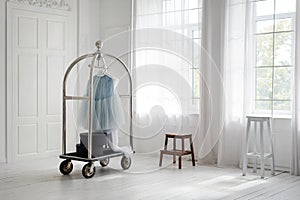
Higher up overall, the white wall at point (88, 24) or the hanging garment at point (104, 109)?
the white wall at point (88, 24)

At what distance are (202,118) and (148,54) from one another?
148 centimetres

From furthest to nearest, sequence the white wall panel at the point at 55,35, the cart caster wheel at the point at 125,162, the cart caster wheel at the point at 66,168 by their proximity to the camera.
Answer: the white wall panel at the point at 55,35, the cart caster wheel at the point at 125,162, the cart caster wheel at the point at 66,168


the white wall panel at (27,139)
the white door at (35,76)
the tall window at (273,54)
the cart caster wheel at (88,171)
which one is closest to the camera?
the cart caster wheel at (88,171)

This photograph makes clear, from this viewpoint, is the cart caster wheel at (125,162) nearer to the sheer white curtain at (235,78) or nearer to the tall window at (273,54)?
the sheer white curtain at (235,78)

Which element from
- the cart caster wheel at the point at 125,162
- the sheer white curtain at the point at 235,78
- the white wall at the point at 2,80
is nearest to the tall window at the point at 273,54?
the sheer white curtain at the point at 235,78

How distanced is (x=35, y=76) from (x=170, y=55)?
6.90 ft

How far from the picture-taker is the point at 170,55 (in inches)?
273

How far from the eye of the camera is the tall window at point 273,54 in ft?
19.2

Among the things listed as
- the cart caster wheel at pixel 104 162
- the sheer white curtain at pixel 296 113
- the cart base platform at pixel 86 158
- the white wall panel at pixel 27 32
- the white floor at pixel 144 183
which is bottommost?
the white floor at pixel 144 183

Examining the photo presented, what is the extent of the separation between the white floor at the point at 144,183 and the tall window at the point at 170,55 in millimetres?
1081

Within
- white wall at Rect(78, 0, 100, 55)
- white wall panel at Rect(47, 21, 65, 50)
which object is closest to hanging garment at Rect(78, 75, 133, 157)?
white wall panel at Rect(47, 21, 65, 50)

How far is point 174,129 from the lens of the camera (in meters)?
7.00

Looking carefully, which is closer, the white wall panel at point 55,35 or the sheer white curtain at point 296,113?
the sheer white curtain at point 296,113

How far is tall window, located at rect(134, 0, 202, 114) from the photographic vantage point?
6742 millimetres
